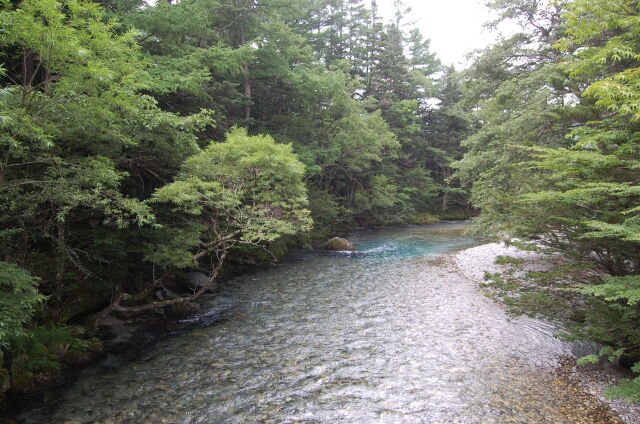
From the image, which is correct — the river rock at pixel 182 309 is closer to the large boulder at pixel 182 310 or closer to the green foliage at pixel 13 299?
the large boulder at pixel 182 310

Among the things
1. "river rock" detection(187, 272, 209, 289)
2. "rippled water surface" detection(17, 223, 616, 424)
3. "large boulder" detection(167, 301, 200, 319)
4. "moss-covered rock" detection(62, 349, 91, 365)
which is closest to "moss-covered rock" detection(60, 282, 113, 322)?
"moss-covered rock" detection(62, 349, 91, 365)

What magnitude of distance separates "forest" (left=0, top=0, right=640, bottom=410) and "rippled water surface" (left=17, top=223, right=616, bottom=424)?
110 centimetres

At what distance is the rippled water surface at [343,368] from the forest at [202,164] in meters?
1.10

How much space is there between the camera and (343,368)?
270 inches

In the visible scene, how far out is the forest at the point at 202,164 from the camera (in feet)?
18.1

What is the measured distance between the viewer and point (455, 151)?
40.7m

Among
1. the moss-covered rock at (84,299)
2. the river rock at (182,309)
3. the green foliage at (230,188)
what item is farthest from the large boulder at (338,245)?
the moss-covered rock at (84,299)

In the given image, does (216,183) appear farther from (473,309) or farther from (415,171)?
(415,171)

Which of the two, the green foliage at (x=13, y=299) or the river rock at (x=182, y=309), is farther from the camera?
the river rock at (x=182, y=309)

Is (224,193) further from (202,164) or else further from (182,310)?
(182,310)

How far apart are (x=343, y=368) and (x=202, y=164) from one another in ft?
21.1

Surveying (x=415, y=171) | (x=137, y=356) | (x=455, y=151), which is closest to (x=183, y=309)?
(x=137, y=356)

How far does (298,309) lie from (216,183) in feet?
14.8

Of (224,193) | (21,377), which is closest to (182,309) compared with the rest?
(224,193)
